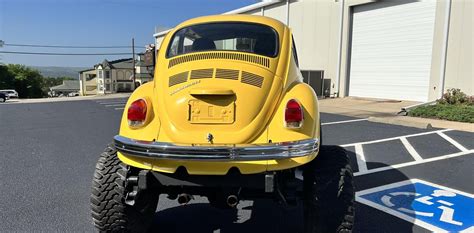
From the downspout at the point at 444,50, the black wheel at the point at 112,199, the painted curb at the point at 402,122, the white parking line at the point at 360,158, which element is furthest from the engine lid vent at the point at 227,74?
the downspout at the point at 444,50

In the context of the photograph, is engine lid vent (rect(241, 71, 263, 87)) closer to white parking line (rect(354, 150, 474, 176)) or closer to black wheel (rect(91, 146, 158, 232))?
black wheel (rect(91, 146, 158, 232))

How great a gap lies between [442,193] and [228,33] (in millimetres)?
3328

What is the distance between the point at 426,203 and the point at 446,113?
27.9ft

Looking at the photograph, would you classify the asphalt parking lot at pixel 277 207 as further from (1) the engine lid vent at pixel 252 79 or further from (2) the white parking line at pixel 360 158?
(1) the engine lid vent at pixel 252 79

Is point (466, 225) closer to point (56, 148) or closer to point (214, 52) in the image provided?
point (214, 52)

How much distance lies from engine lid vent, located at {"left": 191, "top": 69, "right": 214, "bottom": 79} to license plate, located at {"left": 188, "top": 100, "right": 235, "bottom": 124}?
266mm

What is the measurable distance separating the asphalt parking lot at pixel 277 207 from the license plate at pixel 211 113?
1.32 m

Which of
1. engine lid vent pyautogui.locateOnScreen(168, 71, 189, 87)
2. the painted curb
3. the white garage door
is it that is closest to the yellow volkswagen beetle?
engine lid vent pyautogui.locateOnScreen(168, 71, 189, 87)

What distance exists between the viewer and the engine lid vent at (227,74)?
306 centimetres

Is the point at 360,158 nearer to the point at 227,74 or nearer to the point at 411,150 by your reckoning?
the point at 411,150

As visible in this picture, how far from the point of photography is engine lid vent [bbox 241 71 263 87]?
304cm

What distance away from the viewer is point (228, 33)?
12.4 ft

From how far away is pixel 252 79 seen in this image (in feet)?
10.1

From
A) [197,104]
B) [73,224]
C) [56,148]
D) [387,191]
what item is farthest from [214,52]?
[56,148]
